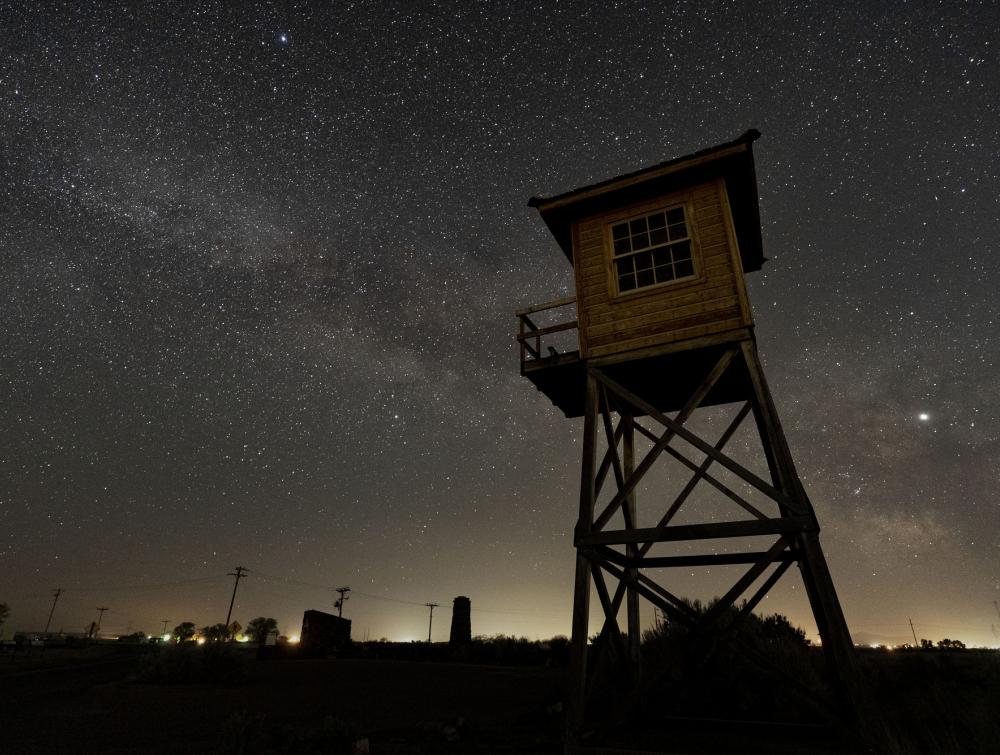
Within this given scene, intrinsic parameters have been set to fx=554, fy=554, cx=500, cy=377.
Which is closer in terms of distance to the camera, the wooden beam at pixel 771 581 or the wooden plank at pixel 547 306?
the wooden beam at pixel 771 581

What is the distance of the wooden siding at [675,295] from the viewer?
8.84 m

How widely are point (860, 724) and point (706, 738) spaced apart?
193 centimetres

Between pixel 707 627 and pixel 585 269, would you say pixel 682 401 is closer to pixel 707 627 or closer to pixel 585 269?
pixel 585 269

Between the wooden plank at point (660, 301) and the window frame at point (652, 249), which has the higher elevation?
the window frame at point (652, 249)

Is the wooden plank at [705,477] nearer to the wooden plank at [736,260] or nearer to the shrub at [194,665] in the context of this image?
the wooden plank at [736,260]

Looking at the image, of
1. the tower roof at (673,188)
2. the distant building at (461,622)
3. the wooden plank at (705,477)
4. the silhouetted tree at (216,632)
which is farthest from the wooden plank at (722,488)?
the silhouetted tree at (216,632)

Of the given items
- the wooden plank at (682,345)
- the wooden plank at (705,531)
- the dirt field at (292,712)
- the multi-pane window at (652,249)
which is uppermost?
the multi-pane window at (652,249)

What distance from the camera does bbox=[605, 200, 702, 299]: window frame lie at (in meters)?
9.24

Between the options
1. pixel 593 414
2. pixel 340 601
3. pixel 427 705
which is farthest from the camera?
pixel 340 601

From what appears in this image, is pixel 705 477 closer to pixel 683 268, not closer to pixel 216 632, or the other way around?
pixel 683 268

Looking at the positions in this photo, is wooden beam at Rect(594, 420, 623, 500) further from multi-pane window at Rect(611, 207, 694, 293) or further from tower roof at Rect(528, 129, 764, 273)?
tower roof at Rect(528, 129, 764, 273)

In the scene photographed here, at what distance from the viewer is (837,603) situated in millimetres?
6652

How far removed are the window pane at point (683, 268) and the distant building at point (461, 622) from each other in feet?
61.4

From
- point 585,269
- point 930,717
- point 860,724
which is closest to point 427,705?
point 860,724
